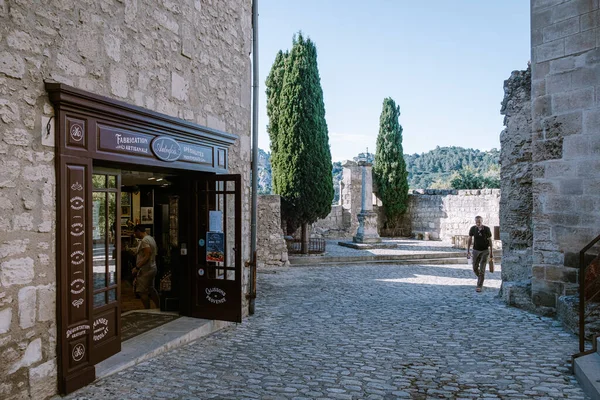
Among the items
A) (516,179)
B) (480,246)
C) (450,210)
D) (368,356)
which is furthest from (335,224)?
(368,356)

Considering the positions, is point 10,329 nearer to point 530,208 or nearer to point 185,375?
point 185,375

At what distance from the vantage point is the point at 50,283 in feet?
12.5

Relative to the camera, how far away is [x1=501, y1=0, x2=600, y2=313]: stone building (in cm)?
630

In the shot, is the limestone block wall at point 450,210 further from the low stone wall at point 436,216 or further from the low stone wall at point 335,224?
the low stone wall at point 335,224

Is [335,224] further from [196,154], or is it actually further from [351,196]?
[196,154]

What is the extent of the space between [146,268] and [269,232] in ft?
21.7

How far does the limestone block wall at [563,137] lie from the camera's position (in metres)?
6.30

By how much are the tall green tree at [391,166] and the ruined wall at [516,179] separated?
595 inches

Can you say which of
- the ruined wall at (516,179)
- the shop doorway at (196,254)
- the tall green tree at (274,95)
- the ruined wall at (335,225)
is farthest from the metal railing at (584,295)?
the ruined wall at (335,225)

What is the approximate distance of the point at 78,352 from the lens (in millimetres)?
4047

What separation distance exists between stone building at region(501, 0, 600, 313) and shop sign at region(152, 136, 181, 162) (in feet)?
17.1

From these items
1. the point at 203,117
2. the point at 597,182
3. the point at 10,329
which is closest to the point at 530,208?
the point at 597,182

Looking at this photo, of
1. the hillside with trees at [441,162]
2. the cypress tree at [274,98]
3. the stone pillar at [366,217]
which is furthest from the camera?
the hillside with trees at [441,162]

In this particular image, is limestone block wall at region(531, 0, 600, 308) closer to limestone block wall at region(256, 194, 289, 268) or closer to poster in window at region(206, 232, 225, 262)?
poster in window at region(206, 232, 225, 262)
